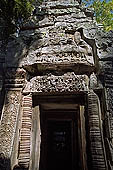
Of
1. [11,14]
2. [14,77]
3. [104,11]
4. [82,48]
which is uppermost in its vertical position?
[104,11]

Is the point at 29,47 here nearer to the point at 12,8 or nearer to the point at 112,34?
the point at 112,34

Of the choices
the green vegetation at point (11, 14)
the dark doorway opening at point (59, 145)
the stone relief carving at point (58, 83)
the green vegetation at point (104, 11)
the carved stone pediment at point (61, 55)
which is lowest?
the dark doorway opening at point (59, 145)

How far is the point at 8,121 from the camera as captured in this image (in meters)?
2.49

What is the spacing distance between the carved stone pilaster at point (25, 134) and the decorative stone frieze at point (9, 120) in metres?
0.14

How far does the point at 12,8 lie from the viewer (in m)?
4.81

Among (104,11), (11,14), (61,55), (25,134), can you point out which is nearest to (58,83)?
(61,55)

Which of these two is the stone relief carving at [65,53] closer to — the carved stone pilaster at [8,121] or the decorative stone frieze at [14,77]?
the decorative stone frieze at [14,77]

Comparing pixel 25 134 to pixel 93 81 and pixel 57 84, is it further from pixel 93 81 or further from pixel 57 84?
pixel 93 81

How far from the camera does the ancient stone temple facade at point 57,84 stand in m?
2.31

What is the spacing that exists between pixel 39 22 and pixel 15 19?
6.61ft

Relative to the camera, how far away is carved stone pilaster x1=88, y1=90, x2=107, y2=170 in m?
2.13

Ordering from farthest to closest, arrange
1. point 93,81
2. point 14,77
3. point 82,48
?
point 82,48 < point 14,77 < point 93,81

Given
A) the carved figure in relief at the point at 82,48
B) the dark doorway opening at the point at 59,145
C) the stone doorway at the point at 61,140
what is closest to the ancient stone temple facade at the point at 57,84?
the carved figure in relief at the point at 82,48

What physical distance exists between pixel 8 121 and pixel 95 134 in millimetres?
1480
